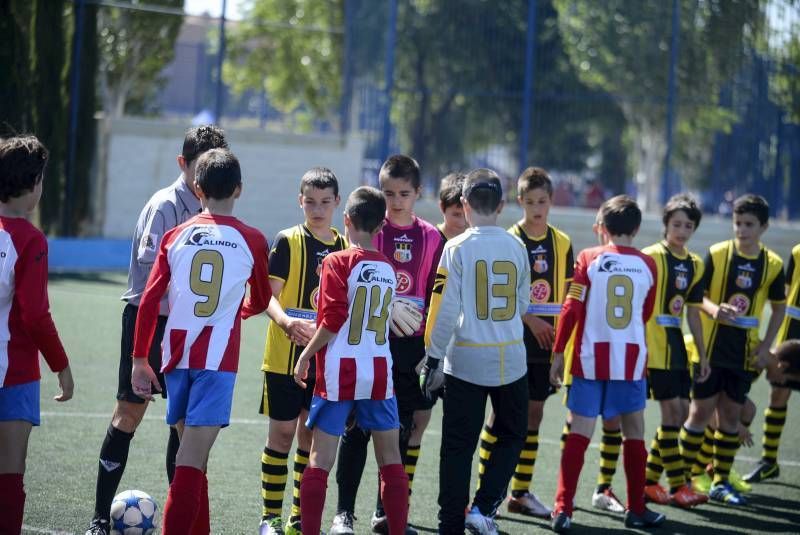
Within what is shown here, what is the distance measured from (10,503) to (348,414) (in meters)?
1.58

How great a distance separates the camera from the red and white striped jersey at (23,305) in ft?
14.2

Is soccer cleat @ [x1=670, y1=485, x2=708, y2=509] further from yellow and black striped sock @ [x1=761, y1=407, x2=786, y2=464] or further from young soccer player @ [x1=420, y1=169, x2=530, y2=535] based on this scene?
young soccer player @ [x1=420, y1=169, x2=530, y2=535]

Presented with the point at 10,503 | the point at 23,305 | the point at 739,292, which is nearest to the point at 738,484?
the point at 739,292

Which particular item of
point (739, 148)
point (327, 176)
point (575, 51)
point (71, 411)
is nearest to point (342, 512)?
point (327, 176)

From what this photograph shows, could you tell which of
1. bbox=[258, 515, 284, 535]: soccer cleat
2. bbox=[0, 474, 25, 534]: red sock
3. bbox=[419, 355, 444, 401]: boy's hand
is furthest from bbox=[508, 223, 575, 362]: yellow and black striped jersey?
bbox=[0, 474, 25, 534]: red sock

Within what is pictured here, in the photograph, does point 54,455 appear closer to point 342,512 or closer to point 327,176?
point 342,512

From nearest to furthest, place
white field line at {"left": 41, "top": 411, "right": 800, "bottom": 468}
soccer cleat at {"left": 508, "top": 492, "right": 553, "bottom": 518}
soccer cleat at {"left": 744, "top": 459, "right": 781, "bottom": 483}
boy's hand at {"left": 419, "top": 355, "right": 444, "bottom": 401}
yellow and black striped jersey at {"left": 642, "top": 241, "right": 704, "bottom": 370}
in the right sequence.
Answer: boy's hand at {"left": 419, "top": 355, "right": 444, "bottom": 401}
soccer cleat at {"left": 508, "top": 492, "right": 553, "bottom": 518}
yellow and black striped jersey at {"left": 642, "top": 241, "right": 704, "bottom": 370}
soccer cleat at {"left": 744, "top": 459, "right": 781, "bottom": 483}
white field line at {"left": 41, "top": 411, "right": 800, "bottom": 468}

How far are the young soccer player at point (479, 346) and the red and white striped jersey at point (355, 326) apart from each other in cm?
38

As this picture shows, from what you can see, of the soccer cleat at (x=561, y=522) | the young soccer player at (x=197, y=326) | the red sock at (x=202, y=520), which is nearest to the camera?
the young soccer player at (x=197, y=326)

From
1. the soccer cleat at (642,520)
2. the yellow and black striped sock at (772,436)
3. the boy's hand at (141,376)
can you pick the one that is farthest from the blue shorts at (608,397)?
the boy's hand at (141,376)

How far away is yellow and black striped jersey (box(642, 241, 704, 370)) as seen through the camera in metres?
6.90

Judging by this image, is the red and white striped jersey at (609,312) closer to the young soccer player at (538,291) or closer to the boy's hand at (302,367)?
the young soccer player at (538,291)

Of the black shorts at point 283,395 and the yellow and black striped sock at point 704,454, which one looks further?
the yellow and black striped sock at point 704,454

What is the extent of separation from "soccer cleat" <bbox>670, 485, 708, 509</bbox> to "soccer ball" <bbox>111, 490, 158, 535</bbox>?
345 centimetres
